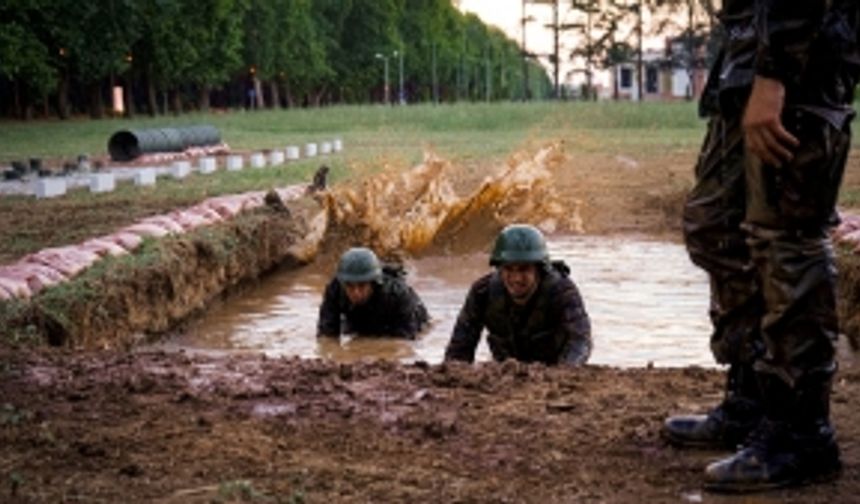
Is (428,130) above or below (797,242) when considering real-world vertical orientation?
below

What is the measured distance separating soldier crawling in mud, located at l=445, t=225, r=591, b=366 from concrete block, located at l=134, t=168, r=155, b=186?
1275 cm

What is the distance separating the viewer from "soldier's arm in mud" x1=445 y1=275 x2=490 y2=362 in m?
8.21

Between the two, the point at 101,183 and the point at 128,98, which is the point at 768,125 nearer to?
the point at 101,183

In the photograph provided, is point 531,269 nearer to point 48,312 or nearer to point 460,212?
point 48,312

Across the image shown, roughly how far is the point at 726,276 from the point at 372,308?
658cm

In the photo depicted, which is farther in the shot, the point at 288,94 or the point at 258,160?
the point at 288,94

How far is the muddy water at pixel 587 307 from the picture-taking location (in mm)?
10680

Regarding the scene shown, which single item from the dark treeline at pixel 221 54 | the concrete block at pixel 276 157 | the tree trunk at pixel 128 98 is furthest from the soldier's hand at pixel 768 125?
the tree trunk at pixel 128 98

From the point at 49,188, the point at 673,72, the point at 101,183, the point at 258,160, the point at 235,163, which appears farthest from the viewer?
the point at 673,72

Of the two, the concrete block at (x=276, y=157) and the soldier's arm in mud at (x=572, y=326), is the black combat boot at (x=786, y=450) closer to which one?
the soldier's arm in mud at (x=572, y=326)

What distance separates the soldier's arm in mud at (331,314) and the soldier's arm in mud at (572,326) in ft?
10.1

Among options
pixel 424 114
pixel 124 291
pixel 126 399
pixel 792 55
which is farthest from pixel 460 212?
pixel 424 114

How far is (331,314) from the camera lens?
35.7 ft

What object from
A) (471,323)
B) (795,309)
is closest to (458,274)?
(471,323)
